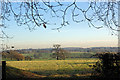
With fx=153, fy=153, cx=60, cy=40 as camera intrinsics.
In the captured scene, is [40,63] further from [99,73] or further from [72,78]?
[99,73]

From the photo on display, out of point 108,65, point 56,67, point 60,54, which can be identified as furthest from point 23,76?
point 108,65

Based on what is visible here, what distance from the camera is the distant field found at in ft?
12.5

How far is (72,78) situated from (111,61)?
4.04 feet

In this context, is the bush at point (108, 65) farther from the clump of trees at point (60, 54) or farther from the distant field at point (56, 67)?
the clump of trees at point (60, 54)

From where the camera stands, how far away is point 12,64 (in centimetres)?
428

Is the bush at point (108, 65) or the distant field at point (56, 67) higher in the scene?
the bush at point (108, 65)

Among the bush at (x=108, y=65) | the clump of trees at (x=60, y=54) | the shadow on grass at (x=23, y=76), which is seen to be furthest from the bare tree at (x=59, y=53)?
the bush at (x=108, y=65)

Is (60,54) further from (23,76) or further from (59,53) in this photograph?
(23,76)

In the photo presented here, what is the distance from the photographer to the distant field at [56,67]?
3811mm

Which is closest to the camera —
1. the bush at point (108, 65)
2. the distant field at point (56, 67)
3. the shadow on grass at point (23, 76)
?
the bush at point (108, 65)

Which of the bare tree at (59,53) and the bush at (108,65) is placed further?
the bare tree at (59,53)

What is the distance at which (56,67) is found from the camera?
4.17 m

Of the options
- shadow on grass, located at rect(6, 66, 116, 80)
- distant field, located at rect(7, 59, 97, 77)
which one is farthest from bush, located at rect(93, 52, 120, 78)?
distant field, located at rect(7, 59, 97, 77)

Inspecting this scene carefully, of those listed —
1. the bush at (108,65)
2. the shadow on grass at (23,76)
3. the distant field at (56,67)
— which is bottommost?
the shadow on grass at (23,76)
